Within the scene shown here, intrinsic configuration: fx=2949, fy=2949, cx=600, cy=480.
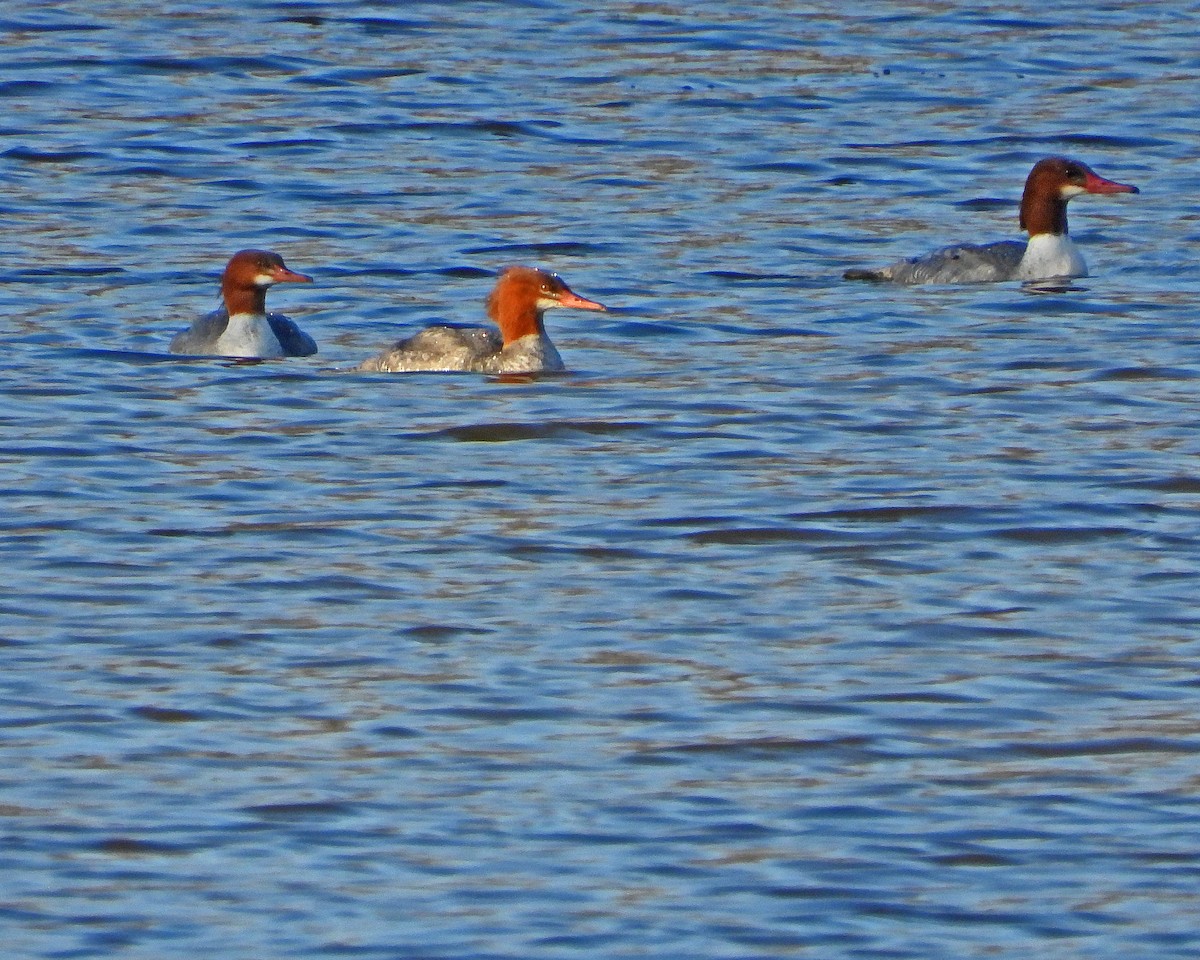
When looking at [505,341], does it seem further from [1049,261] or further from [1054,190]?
[1054,190]

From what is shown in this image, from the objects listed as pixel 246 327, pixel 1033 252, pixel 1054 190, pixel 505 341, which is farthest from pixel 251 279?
pixel 1054 190

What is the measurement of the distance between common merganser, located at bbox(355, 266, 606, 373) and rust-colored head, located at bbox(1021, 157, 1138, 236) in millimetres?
4343

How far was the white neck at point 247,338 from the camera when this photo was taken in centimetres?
1555

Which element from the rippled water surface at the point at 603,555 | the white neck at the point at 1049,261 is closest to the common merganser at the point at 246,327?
the rippled water surface at the point at 603,555

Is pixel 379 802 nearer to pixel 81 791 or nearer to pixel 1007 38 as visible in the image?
pixel 81 791

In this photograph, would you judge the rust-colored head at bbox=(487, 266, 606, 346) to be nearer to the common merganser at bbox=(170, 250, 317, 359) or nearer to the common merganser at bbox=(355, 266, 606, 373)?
the common merganser at bbox=(355, 266, 606, 373)

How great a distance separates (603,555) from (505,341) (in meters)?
4.48

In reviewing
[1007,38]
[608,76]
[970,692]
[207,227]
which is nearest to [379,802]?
[970,692]

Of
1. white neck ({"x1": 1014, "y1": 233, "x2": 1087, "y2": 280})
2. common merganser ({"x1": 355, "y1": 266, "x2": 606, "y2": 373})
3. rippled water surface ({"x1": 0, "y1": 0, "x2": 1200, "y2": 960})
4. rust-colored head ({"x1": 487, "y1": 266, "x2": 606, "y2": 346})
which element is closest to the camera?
rippled water surface ({"x1": 0, "y1": 0, "x2": 1200, "y2": 960})

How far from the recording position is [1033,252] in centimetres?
1841

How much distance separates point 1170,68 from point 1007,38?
1.78m

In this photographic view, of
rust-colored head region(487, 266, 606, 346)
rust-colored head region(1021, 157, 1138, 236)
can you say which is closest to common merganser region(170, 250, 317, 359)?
rust-colored head region(487, 266, 606, 346)

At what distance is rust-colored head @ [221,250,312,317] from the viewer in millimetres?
15695

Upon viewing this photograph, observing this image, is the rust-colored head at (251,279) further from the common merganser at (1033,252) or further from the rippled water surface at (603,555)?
the common merganser at (1033,252)
